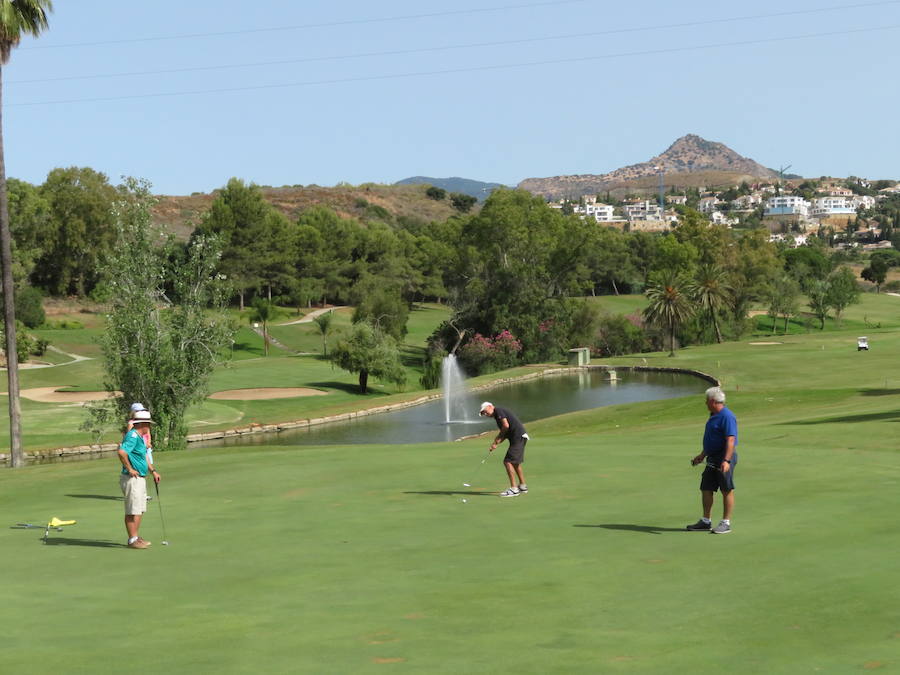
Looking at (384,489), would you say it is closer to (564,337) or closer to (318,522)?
(318,522)

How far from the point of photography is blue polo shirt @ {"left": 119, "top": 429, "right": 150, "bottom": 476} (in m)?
16.2

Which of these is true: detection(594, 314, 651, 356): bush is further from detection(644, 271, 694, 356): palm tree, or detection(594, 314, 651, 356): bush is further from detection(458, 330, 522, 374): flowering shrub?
detection(458, 330, 522, 374): flowering shrub

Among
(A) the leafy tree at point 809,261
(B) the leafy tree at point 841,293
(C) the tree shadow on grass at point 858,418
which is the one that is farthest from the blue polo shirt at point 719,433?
(A) the leafy tree at point 809,261

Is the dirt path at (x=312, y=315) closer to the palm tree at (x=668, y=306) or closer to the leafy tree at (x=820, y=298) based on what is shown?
the palm tree at (x=668, y=306)

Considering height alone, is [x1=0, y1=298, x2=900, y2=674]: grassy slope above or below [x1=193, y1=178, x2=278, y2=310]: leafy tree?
below

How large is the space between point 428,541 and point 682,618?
216 inches

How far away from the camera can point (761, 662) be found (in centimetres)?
912

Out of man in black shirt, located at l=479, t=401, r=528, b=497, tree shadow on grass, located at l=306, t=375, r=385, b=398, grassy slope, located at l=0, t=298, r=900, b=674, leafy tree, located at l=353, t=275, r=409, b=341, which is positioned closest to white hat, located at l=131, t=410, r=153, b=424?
grassy slope, located at l=0, t=298, r=900, b=674

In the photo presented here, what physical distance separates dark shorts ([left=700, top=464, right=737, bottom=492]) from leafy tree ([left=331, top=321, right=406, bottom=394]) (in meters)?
66.7

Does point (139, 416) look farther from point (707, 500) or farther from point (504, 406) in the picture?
point (504, 406)

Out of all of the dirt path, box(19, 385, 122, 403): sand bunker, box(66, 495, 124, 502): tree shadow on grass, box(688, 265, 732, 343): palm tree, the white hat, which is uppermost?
box(688, 265, 732, 343): palm tree

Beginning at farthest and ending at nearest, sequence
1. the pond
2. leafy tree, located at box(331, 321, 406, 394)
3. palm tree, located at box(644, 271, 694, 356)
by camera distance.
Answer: palm tree, located at box(644, 271, 694, 356) → leafy tree, located at box(331, 321, 406, 394) → the pond

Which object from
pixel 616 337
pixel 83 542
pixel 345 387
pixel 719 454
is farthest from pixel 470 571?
pixel 616 337

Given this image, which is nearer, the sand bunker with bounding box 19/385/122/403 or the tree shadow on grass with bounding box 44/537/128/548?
the tree shadow on grass with bounding box 44/537/128/548
